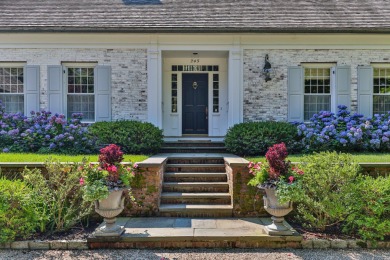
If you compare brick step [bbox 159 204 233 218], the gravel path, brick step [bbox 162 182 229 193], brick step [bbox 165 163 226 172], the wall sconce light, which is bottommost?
the gravel path

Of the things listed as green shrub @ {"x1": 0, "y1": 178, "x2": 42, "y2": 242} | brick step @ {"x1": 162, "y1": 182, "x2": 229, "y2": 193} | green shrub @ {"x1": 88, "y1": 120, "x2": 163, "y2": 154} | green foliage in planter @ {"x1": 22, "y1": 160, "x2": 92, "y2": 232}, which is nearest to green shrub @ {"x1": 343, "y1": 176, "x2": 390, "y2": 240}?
brick step @ {"x1": 162, "y1": 182, "x2": 229, "y2": 193}

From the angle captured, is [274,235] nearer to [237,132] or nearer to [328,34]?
[237,132]

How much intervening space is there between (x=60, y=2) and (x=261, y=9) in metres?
6.97

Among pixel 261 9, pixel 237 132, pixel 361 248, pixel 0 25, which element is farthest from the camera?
pixel 261 9

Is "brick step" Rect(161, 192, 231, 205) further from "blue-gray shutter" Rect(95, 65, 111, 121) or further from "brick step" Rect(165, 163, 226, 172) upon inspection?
"blue-gray shutter" Rect(95, 65, 111, 121)

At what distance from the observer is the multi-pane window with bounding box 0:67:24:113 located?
1005 centimetres

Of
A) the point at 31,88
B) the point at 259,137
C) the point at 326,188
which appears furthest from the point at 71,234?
the point at 31,88

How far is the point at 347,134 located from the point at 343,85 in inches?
80.8

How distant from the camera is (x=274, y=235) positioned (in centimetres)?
495

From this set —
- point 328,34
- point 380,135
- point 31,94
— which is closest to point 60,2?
point 31,94

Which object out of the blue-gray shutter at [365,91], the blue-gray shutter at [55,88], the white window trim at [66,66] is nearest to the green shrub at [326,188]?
the blue-gray shutter at [365,91]

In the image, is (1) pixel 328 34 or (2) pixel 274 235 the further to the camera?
(1) pixel 328 34

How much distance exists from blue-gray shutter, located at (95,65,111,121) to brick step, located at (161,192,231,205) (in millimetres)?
4446

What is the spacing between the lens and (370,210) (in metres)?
5.07
